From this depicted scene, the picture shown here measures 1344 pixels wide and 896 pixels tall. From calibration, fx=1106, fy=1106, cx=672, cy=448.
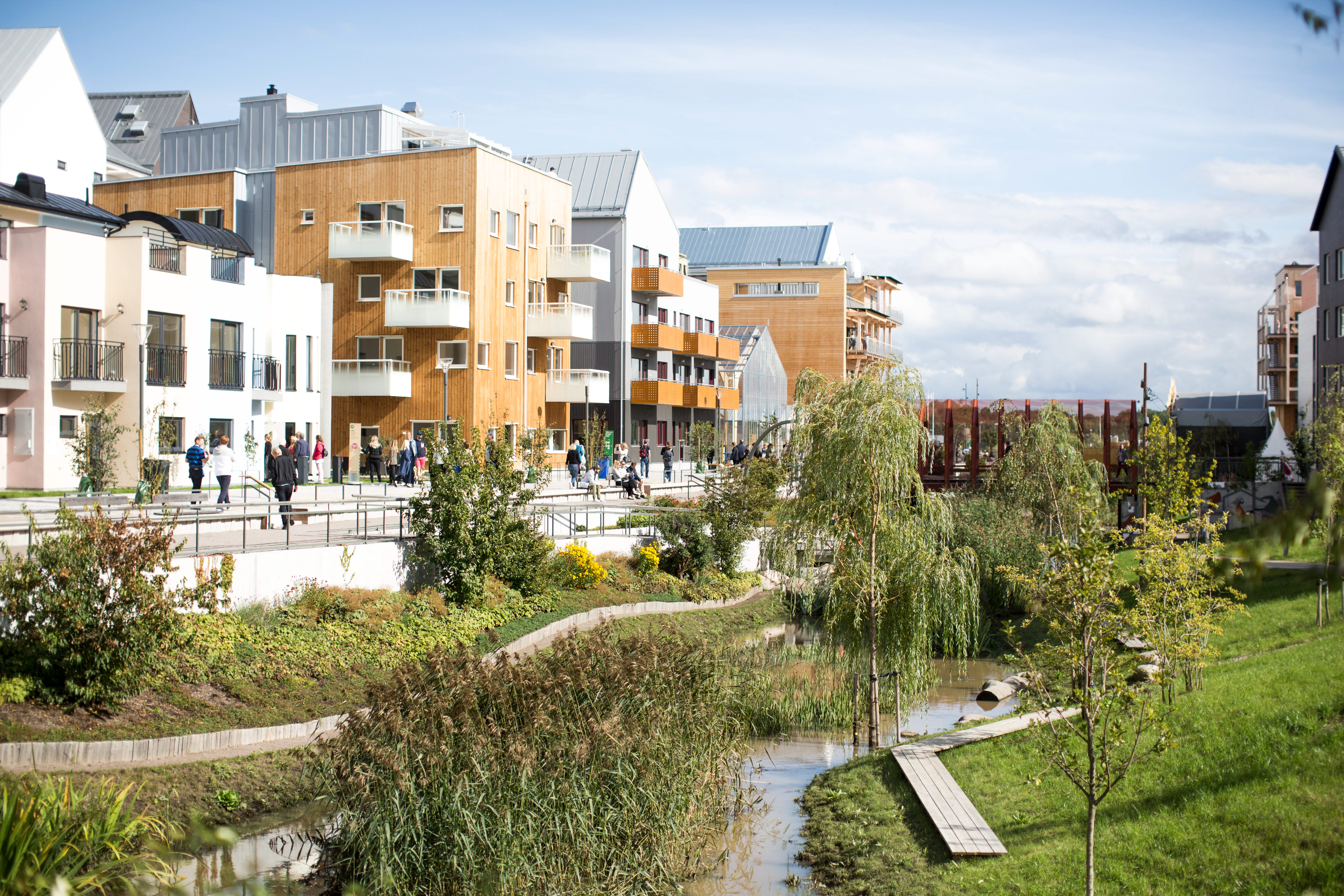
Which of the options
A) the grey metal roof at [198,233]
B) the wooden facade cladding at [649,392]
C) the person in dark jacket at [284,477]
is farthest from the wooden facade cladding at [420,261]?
the person in dark jacket at [284,477]

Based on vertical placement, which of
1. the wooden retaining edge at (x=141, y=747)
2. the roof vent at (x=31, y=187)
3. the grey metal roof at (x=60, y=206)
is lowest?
the wooden retaining edge at (x=141, y=747)

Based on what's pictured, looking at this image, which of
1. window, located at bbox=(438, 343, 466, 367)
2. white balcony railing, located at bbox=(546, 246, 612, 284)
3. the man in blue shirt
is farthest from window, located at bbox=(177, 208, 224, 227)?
the man in blue shirt

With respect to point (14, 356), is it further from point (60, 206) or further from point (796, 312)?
point (796, 312)

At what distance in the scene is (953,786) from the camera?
12586 mm

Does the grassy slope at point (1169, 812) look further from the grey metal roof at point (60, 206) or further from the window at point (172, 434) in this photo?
the grey metal roof at point (60, 206)

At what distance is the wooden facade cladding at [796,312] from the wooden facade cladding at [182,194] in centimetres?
4264

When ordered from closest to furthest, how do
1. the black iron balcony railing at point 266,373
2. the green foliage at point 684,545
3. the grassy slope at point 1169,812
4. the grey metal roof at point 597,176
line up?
the grassy slope at point 1169,812, the green foliage at point 684,545, the black iron balcony railing at point 266,373, the grey metal roof at point 597,176

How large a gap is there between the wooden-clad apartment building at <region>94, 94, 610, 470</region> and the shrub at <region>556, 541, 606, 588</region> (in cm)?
1741

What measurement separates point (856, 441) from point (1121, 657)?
7.00 meters

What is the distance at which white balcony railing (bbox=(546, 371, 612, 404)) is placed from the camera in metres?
50.4

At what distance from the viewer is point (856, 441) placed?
1619cm

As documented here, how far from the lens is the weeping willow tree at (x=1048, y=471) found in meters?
28.6

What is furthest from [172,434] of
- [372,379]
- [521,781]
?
[521,781]

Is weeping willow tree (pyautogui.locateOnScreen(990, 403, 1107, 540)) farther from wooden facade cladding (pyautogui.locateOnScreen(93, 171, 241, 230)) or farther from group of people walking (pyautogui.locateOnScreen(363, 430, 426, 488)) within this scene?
wooden facade cladding (pyautogui.locateOnScreen(93, 171, 241, 230))
